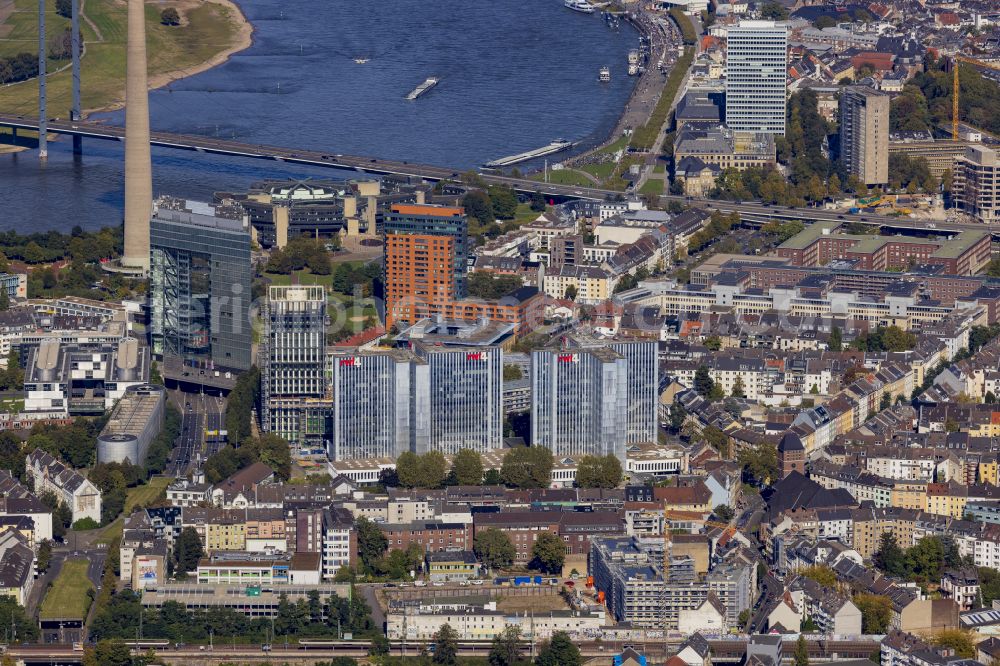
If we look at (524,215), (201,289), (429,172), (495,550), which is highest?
(429,172)

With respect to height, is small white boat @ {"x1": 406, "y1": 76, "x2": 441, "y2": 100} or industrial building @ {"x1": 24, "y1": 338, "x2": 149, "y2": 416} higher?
small white boat @ {"x1": 406, "y1": 76, "x2": 441, "y2": 100}

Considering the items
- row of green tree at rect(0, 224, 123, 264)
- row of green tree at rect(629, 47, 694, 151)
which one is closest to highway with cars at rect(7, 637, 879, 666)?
row of green tree at rect(0, 224, 123, 264)

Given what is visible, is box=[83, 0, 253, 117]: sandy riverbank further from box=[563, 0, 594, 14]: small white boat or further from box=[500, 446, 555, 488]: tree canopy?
box=[500, 446, 555, 488]: tree canopy

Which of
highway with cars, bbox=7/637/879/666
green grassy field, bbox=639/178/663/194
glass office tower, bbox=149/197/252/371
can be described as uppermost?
green grassy field, bbox=639/178/663/194

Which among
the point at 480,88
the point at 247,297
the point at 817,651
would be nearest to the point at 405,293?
the point at 247,297

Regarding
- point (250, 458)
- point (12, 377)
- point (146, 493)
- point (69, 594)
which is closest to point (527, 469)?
point (250, 458)

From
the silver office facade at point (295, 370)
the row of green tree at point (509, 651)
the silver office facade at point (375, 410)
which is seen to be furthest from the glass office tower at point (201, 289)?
the row of green tree at point (509, 651)

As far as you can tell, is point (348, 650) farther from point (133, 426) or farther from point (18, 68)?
point (18, 68)

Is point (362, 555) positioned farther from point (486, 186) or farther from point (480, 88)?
point (480, 88)
